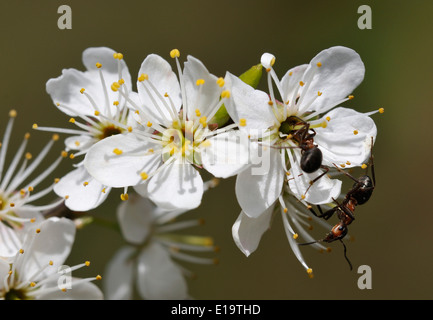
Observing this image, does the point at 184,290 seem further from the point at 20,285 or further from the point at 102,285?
the point at 20,285

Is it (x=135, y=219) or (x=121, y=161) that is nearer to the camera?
(x=121, y=161)

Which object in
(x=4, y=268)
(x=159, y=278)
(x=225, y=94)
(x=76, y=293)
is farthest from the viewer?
(x=159, y=278)

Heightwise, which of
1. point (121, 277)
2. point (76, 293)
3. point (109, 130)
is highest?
point (109, 130)

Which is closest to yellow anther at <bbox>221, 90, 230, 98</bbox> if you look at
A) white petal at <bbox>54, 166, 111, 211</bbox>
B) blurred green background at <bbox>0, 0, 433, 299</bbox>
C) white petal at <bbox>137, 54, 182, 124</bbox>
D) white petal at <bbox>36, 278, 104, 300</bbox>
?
white petal at <bbox>137, 54, 182, 124</bbox>

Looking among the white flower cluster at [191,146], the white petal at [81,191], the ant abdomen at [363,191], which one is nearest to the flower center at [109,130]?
the white flower cluster at [191,146]

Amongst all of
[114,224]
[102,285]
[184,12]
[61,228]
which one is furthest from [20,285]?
[184,12]

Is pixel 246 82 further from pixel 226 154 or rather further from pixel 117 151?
pixel 117 151

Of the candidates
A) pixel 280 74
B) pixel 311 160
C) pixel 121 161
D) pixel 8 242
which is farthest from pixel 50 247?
pixel 280 74

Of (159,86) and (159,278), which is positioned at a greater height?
(159,86)
